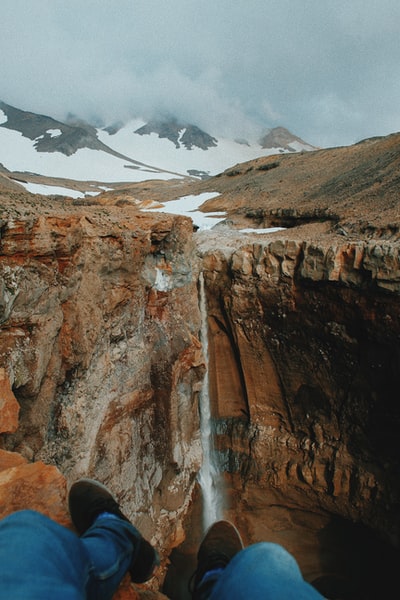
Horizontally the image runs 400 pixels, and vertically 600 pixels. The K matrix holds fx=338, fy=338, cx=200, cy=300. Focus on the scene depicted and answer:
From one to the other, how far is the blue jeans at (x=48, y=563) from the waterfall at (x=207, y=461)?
9.48m

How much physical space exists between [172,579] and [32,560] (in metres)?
10.7

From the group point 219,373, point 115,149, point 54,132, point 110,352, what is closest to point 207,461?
point 219,373

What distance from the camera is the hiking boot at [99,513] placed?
3131 mm

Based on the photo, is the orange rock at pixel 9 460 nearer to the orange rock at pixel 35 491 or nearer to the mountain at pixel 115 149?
the orange rock at pixel 35 491

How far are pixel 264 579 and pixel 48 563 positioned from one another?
3.98ft

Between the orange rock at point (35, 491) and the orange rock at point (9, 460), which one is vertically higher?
the orange rock at point (35, 491)

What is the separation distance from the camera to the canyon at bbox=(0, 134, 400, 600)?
251 inches

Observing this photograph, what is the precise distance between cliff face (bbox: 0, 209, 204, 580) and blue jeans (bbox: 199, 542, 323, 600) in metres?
4.52

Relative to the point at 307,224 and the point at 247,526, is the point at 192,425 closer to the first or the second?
the point at 247,526

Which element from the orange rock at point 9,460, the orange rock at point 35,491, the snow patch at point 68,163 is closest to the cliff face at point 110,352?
the orange rock at point 9,460

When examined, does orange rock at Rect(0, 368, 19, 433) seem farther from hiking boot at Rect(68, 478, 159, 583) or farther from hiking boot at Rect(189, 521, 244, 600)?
hiking boot at Rect(189, 521, 244, 600)

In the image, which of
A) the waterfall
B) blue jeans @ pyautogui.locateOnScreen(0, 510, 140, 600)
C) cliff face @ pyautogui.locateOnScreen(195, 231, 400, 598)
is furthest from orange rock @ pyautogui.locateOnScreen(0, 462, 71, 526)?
the waterfall

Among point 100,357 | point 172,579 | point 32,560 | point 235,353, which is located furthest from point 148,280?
point 172,579

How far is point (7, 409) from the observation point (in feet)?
16.3
